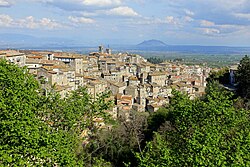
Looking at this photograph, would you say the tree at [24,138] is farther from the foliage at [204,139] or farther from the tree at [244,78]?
the tree at [244,78]

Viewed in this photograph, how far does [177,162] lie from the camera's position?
8.87 m

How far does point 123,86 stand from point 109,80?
4765mm

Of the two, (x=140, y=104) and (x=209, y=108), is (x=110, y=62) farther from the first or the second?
(x=209, y=108)

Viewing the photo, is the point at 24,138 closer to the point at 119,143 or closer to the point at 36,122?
the point at 36,122

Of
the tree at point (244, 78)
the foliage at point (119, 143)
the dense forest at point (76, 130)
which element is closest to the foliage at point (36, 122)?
the dense forest at point (76, 130)

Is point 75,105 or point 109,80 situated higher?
point 75,105

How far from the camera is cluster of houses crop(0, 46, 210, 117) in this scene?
48.9 meters

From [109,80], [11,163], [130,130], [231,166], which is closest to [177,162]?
[231,166]

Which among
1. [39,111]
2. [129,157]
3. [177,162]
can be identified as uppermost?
[39,111]

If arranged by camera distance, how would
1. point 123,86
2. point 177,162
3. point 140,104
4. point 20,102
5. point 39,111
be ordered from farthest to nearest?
point 123,86 → point 140,104 → point 39,111 → point 20,102 → point 177,162

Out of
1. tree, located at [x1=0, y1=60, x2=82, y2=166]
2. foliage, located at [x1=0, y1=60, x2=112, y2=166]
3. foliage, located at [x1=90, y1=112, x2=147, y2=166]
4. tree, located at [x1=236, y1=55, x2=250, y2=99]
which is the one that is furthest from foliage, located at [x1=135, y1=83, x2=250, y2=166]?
tree, located at [x1=236, y1=55, x2=250, y2=99]

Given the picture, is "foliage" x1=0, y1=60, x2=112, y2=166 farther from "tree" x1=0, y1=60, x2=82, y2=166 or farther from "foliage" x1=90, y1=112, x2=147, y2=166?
"foliage" x1=90, y1=112, x2=147, y2=166

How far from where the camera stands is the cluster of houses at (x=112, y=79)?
48.9m

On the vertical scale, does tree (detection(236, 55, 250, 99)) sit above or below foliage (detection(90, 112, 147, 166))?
above
